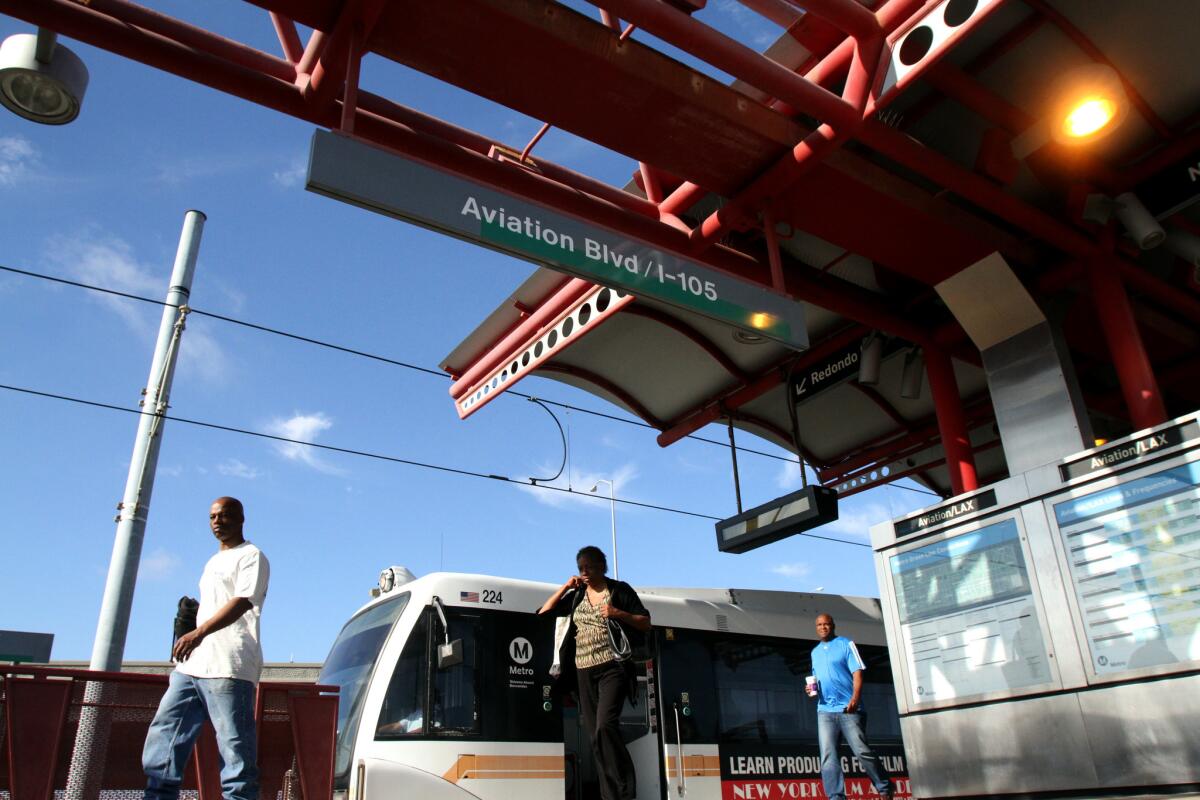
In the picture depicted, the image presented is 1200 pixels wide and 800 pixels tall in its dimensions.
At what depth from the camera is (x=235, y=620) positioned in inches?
187

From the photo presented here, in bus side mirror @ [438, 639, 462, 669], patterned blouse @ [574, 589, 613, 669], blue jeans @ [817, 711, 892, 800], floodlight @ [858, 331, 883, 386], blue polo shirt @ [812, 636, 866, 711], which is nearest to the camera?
patterned blouse @ [574, 589, 613, 669]

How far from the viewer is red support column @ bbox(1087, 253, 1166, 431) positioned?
24.2 ft

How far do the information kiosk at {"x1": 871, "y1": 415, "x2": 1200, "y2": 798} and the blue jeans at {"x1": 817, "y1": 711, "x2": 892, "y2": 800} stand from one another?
767 mm

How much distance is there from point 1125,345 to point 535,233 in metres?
5.11

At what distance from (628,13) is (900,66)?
5.63 ft

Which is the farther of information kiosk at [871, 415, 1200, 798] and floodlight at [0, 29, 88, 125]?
information kiosk at [871, 415, 1200, 798]

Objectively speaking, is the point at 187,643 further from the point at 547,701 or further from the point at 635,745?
the point at 635,745

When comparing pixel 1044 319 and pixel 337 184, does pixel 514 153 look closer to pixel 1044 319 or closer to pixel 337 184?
pixel 337 184

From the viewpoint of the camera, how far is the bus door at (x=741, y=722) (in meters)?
9.10

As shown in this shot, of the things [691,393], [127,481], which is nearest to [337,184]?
[127,481]

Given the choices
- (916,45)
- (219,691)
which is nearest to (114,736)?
(219,691)

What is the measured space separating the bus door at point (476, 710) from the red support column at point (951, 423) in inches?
160

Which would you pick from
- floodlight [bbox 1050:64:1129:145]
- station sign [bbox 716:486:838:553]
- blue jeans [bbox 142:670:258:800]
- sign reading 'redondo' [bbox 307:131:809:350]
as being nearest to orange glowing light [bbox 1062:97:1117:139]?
floodlight [bbox 1050:64:1129:145]

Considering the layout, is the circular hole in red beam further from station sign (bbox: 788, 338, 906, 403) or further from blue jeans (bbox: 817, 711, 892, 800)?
blue jeans (bbox: 817, 711, 892, 800)
